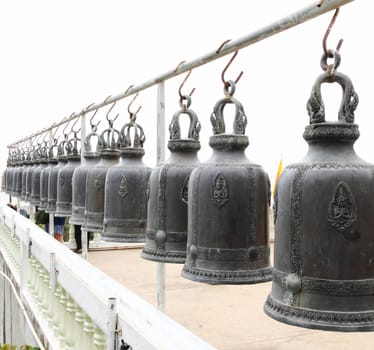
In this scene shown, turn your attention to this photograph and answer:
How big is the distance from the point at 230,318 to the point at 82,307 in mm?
2946

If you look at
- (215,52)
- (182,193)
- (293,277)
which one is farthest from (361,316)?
(215,52)

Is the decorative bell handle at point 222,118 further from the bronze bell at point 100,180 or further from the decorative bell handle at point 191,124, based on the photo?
the bronze bell at point 100,180

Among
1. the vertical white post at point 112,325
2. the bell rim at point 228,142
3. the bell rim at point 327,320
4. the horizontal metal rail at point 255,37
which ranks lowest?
the vertical white post at point 112,325

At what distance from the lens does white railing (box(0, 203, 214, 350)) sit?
179cm

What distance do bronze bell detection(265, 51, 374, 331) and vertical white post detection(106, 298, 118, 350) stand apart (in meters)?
0.68

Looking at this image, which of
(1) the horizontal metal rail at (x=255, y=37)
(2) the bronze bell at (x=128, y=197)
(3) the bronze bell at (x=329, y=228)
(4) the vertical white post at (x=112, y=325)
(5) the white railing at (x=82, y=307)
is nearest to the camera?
(3) the bronze bell at (x=329, y=228)

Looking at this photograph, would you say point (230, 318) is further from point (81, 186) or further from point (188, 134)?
point (188, 134)

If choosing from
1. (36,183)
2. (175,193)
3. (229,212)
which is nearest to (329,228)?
(229,212)

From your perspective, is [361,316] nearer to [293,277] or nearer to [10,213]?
[293,277]

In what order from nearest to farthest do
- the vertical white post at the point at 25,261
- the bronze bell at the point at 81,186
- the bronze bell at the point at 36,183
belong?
the bronze bell at the point at 81,186 < the vertical white post at the point at 25,261 < the bronze bell at the point at 36,183

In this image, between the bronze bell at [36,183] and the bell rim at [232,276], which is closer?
the bell rim at [232,276]

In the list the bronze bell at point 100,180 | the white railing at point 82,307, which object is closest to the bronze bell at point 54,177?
the white railing at point 82,307

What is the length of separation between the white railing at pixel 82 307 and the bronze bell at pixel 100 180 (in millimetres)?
289

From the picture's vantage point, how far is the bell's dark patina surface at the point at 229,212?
2131 mm
